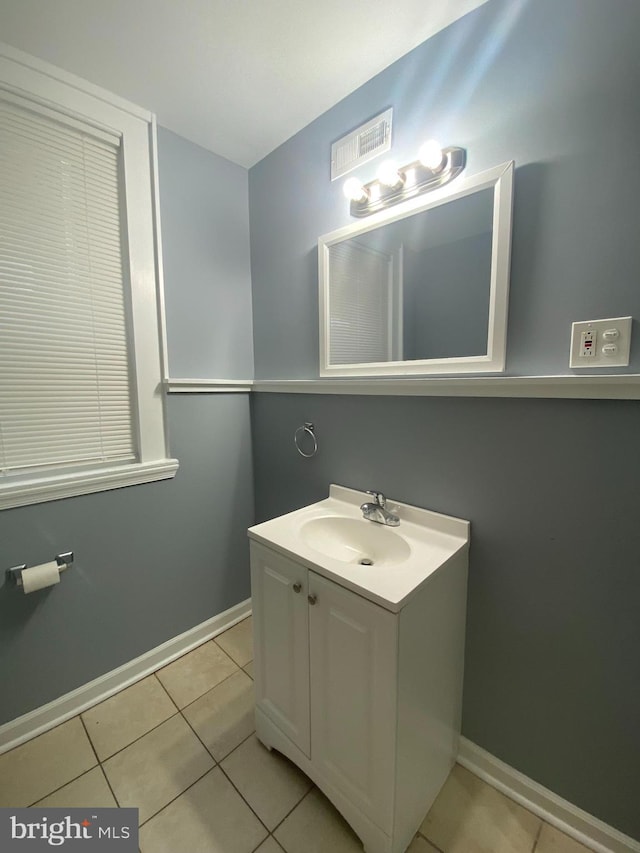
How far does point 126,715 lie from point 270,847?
0.77 metres

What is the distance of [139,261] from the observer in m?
1.48

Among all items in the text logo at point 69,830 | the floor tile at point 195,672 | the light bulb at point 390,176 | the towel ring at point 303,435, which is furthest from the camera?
the towel ring at point 303,435

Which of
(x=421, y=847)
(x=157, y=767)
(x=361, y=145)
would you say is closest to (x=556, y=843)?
(x=421, y=847)

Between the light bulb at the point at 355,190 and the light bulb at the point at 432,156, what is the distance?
238mm

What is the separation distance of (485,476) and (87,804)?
5.27 ft

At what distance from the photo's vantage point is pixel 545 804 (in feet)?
3.52

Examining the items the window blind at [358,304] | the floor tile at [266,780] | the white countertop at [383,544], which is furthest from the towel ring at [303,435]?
the floor tile at [266,780]

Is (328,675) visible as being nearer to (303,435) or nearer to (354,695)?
(354,695)

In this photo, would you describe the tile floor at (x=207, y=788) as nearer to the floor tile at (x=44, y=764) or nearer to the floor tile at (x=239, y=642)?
the floor tile at (x=44, y=764)

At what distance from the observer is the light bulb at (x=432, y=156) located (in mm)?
1102

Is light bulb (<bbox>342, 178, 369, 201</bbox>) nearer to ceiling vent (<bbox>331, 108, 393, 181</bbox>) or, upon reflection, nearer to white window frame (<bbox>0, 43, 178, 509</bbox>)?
ceiling vent (<bbox>331, 108, 393, 181</bbox>)

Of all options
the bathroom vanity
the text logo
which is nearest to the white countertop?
the bathroom vanity

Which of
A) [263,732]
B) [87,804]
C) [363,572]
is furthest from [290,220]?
[87,804]

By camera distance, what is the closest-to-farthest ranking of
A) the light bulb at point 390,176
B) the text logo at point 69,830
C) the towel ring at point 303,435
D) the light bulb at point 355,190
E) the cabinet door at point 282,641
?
the text logo at point 69,830 < the cabinet door at point 282,641 < the light bulb at point 390,176 < the light bulb at point 355,190 < the towel ring at point 303,435
